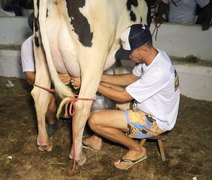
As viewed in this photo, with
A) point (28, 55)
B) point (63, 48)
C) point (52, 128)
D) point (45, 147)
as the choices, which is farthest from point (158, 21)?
point (45, 147)

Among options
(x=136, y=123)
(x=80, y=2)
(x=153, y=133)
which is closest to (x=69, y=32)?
(x=80, y=2)

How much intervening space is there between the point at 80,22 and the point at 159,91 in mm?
912

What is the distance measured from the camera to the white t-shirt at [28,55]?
Result: 3.51m

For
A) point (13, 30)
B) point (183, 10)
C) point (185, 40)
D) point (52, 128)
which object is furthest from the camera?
point (13, 30)

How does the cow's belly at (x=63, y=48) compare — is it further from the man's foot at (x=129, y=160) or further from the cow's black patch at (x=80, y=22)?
the man's foot at (x=129, y=160)

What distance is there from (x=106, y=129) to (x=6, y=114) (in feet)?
5.92

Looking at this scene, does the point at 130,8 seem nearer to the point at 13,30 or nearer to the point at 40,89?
the point at 40,89

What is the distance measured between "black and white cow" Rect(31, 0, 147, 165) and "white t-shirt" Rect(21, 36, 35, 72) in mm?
576

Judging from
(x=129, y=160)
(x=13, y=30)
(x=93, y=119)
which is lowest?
(x=129, y=160)

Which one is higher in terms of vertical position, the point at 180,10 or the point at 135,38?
the point at 135,38

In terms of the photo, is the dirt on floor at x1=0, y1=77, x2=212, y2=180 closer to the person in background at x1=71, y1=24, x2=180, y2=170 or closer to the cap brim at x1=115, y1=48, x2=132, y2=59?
the person in background at x1=71, y1=24, x2=180, y2=170

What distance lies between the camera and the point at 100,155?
336 centimetres

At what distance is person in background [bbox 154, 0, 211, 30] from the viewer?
5191 mm

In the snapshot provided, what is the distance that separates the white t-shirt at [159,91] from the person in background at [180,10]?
101 inches
